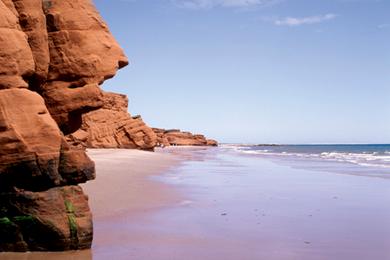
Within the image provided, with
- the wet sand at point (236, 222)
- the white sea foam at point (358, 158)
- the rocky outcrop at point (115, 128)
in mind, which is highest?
the rocky outcrop at point (115, 128)

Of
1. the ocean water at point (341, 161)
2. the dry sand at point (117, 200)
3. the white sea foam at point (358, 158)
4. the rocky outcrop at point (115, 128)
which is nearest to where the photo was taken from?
the dry sand at point (117, 200)

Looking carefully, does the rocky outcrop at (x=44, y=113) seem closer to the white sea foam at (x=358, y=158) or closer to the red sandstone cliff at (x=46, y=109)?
the red sandstone cliff at (x=46, y=109)

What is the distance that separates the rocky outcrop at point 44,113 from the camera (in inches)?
325

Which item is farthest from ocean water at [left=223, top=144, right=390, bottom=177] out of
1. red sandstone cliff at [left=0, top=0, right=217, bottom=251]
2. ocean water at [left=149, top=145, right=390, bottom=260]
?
red sandstone cliff at [left=0, top=0, right=217, bottom=251]

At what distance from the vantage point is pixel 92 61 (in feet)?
32.3

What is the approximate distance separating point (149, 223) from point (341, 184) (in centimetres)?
1192

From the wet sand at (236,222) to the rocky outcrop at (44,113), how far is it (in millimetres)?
522

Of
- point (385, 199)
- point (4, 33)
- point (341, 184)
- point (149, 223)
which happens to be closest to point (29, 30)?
point (4, 33)

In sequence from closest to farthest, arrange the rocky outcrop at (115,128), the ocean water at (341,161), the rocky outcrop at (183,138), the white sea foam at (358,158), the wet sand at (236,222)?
the wet sand at (236,222) → the ocean water at (341,161) → the white sea foam at (358,158) → the rocky outcrop at (115,128) → the rocky outcrop at (183,138)

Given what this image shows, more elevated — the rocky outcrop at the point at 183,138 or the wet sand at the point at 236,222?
the rocky outcrop at the point at 183,138

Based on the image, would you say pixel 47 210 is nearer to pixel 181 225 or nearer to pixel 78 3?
pixel 181 225

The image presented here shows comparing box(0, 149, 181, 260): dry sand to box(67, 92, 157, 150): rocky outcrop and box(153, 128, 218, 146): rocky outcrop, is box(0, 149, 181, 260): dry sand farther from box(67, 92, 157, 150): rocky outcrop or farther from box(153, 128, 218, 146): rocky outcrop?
box(153, 128, 218, 146): rocky outcrop

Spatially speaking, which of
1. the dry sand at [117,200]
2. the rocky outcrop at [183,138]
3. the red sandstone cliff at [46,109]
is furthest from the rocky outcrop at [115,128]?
the rocky outcrop at [183,138]

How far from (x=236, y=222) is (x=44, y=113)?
511 cm
